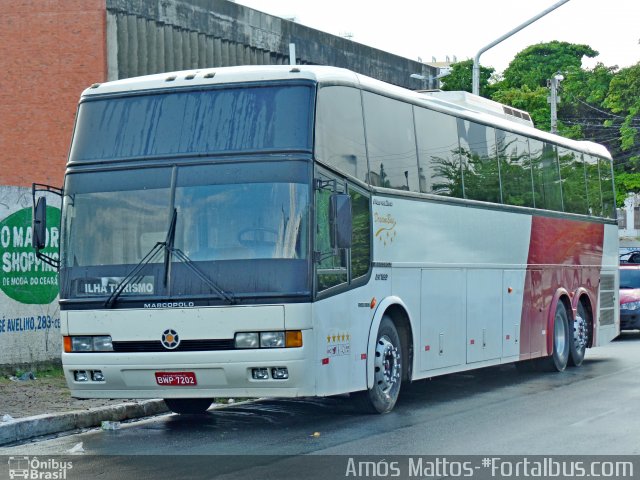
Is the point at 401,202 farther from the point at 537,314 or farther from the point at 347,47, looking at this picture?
the point at 347,47

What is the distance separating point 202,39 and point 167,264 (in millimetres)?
20526

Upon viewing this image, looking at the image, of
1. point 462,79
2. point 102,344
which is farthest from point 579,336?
point 462,79

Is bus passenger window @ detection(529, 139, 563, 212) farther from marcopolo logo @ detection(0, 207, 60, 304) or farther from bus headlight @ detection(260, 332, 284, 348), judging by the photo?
bus headlight @ detection(260, 332, 284, 348)

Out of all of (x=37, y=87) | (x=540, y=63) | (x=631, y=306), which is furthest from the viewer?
(x=540, y=63)

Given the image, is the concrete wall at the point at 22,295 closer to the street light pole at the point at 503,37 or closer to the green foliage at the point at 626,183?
the street light pole at the point at 503,37

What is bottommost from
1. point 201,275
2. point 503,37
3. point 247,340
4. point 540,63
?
point 247,340

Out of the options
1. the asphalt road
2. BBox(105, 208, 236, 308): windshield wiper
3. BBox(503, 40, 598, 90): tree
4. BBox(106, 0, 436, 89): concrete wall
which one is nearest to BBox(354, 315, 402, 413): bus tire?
the asphalt road

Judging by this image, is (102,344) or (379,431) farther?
(379,431)

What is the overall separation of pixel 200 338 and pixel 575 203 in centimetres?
1065

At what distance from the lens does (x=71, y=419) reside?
1213 centimetres

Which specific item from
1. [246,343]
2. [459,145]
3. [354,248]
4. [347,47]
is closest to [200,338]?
[246,343]

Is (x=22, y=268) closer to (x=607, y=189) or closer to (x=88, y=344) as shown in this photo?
(x=88, y=344)

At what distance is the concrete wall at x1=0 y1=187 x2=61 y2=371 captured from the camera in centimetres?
1609

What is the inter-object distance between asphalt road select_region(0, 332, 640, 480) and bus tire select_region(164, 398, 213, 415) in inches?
4.5
